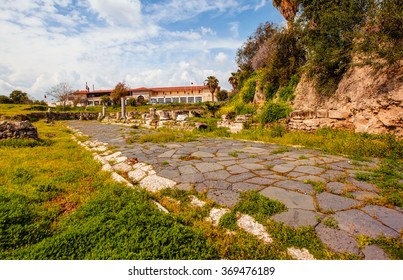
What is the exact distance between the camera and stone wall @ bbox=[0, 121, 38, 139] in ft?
22.5

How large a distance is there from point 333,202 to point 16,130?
9.18 meters

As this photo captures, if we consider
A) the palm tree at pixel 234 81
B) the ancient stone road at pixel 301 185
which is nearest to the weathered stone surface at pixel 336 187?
the ancient stone road at pixel 301 185

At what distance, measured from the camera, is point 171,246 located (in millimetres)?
1771

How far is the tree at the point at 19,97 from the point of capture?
51594 mm

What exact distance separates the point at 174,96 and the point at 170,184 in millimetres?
65100

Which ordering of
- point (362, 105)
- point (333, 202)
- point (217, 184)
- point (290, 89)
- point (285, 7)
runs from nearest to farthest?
point (333, 202), point (217, 184), point (362, 105), point (290, 89), point (285, 7)

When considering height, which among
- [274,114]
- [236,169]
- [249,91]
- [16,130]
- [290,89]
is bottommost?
[236,169]

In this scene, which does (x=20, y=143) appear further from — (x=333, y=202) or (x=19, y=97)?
(x=19, y=97)

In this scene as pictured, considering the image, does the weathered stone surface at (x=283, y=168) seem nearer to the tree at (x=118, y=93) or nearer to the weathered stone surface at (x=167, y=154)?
the weathered stone surface at (x=167, y=154)

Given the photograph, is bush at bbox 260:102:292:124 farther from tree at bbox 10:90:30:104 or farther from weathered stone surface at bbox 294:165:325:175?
tree at bbox 10:90:30:104

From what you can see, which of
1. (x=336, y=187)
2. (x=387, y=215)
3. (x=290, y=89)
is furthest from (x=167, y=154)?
(x=290, y=89)

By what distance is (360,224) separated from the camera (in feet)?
6.44

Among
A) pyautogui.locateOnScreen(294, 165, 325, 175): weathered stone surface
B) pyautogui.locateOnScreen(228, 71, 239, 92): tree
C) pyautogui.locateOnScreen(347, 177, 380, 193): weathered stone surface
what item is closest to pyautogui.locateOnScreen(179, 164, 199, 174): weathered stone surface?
pyautogui.locateOnScreen(294, 165, 325, 175): weathered stone surface
